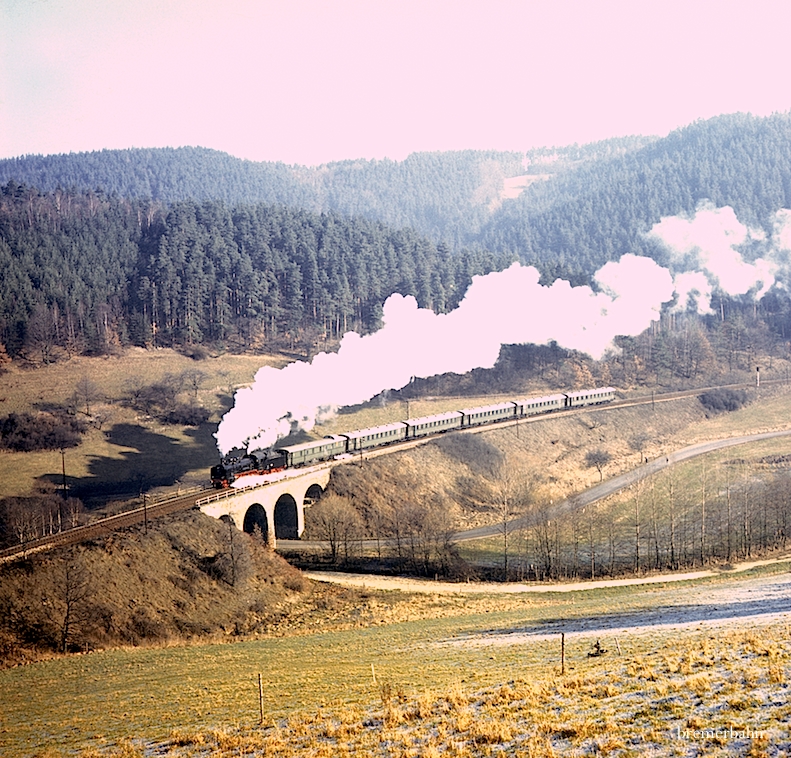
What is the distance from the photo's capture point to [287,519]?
283 ft

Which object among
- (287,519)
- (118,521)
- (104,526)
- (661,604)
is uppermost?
(118,521)

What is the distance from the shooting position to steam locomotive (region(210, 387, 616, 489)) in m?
80.3

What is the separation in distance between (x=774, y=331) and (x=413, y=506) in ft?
441

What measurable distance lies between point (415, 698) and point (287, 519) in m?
57.2

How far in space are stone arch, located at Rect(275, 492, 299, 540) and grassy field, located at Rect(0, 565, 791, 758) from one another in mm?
38198

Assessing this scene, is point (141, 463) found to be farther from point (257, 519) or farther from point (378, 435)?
point (257, 519)

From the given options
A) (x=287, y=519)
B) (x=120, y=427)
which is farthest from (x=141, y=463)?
(x=287, y=519)

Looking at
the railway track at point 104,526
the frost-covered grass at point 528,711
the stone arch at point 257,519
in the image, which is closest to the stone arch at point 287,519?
the stone arch at point 257,519

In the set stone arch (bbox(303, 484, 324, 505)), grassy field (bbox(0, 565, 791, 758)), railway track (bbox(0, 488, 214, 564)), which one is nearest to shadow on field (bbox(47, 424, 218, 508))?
stone arch (bbox(303, 484, 324, 505))

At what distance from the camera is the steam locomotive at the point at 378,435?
8031 cm

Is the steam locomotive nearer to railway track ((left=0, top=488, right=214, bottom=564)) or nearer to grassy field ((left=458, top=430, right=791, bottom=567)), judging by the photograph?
railway track ((left=0, top=488, right=214, bottom=564))

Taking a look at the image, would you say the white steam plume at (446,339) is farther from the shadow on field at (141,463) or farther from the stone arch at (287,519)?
the shadow on field at (141,463)

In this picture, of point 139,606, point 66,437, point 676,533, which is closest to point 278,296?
point 66,437

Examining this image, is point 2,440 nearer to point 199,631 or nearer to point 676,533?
point 199,631
